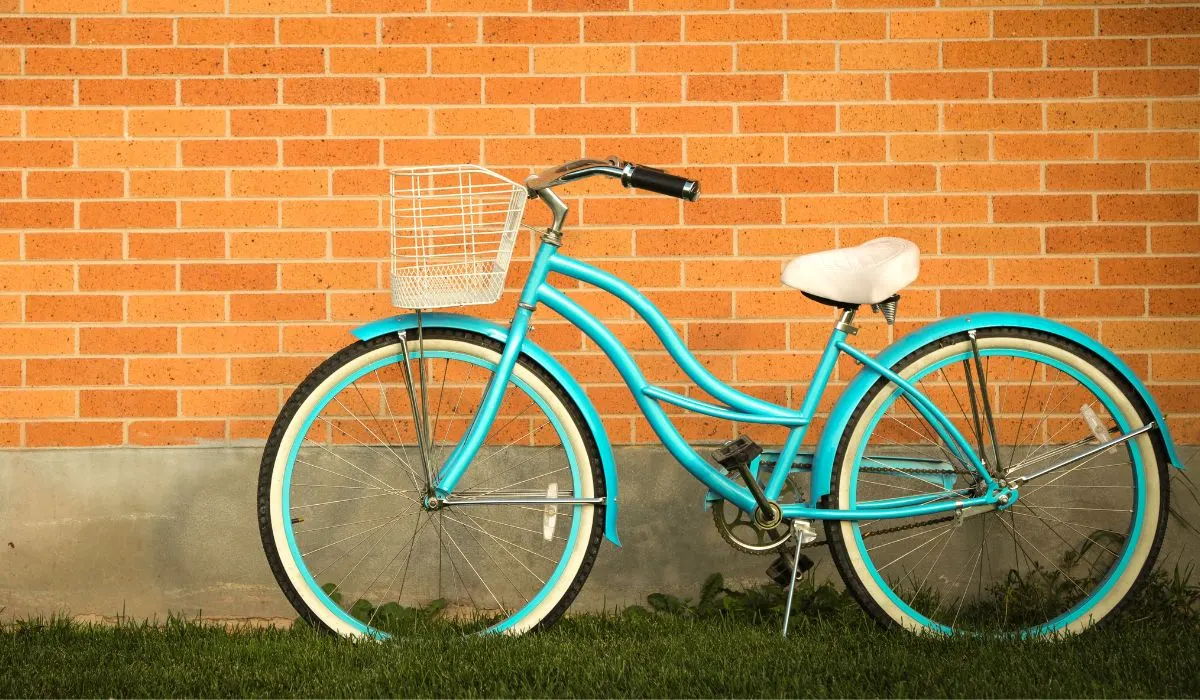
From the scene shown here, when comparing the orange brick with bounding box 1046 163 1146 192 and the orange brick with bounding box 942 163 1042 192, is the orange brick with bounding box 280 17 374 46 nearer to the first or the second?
the orange brick with bounding box 942 163 1042 192

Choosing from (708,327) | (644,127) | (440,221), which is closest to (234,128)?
(440,221)

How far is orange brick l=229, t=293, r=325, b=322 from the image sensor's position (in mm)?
3533

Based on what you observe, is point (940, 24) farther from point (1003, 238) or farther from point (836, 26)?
point (1003, 238)

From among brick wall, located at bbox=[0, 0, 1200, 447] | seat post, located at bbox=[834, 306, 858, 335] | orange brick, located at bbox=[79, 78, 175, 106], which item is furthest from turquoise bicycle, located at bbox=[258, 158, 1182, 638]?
orange brick, located at bbox=[79, 78, 175, 106]

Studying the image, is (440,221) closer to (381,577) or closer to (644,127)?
(644,127)

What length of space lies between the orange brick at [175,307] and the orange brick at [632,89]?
1364mm

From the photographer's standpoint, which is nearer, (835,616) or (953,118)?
(835,616)

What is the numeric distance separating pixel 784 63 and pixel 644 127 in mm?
491

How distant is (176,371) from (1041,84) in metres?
2.91

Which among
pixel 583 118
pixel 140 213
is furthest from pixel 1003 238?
pixel 140 213

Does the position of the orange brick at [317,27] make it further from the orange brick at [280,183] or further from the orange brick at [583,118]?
the orange brick at [583,118]

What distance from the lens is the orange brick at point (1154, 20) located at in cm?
350

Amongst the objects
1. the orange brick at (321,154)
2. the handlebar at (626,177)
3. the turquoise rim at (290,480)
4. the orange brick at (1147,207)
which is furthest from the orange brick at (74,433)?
the orange brick at (1147,207)

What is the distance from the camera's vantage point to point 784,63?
3.52 meters
